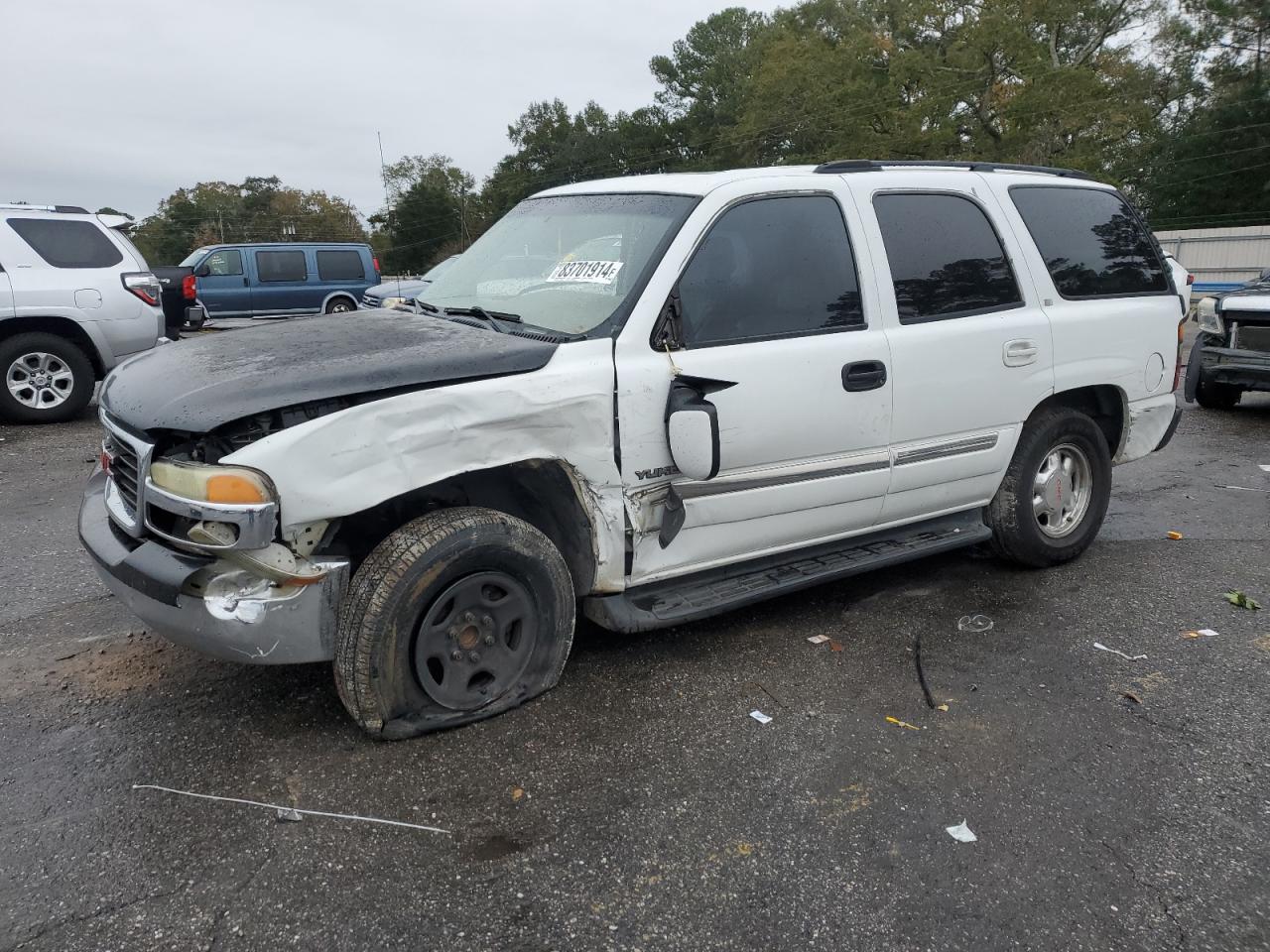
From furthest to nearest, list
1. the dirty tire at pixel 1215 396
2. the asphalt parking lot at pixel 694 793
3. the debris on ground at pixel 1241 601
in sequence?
the dirty tire at pixel 1215 396 → the debris on ground at pixel 1241 601 → the asphalt parking lot at pixel 694 793

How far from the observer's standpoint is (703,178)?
386 centimetres

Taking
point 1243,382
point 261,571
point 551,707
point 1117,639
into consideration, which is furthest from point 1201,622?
point 1243,382

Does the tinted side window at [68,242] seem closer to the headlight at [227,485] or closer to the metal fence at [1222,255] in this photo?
the headlight at [227,485]

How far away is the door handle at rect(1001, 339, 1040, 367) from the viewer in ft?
14.1

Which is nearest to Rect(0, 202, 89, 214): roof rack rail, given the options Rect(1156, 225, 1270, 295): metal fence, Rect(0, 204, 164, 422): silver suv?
Rect(0, 204, 164, 422): silver suv

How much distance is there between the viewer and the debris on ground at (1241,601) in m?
4.40

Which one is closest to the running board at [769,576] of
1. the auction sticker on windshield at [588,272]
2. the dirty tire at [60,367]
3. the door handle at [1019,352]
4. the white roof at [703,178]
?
the door handle at [1019,352]

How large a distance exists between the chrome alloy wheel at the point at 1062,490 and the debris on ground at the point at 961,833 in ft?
7.72

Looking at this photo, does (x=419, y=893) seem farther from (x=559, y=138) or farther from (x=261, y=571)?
(x=559, y=138)

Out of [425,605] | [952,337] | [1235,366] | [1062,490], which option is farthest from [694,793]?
[1235,366]

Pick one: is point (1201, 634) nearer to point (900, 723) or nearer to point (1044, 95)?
point (900, 723)

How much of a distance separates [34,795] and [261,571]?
0.96 m

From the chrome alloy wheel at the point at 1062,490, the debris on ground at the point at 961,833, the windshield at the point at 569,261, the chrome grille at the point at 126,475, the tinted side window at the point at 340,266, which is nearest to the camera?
the debris on ground at the point at 961,833

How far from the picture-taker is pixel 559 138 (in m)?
86.9
